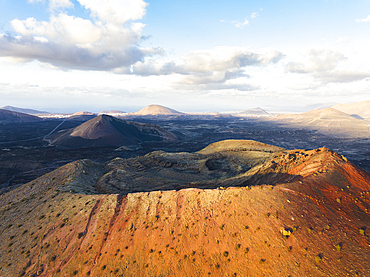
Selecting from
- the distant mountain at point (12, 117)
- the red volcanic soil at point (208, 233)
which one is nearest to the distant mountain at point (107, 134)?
the red volcanic soil at point (208, 233)

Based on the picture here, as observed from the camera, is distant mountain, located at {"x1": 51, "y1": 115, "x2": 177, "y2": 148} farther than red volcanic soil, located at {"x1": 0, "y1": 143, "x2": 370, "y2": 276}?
Yes

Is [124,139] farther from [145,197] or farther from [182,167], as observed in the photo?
[145,197]

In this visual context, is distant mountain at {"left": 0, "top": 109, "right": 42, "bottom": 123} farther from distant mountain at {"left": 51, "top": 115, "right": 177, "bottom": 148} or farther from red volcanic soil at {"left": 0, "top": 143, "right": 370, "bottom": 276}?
red volcanic soil at {"left": 0, "top": 143, "right": 370, "bottom": 276}

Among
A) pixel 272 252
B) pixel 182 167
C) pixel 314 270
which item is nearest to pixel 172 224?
pixel 272 252

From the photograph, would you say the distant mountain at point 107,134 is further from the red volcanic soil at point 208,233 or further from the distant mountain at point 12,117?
the distant mountain at point 12,117

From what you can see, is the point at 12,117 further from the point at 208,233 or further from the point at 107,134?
the point at 208,233

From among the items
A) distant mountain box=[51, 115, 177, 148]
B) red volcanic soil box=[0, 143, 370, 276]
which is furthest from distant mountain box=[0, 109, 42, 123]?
red volcanic soil box=[0, 143, 370, 276]
